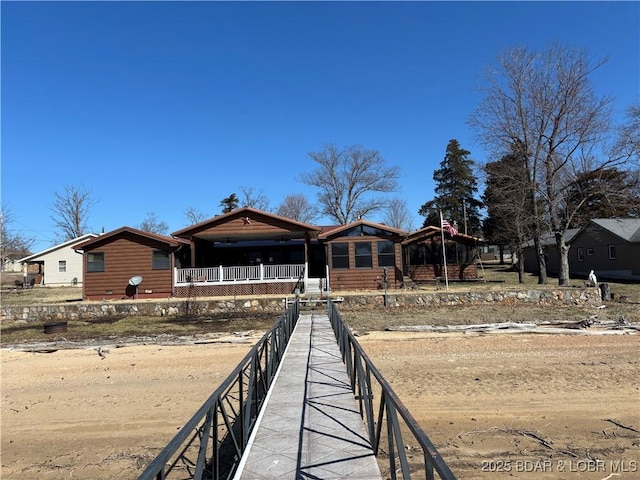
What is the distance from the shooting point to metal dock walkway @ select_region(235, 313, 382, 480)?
370 cm

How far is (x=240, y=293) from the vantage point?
2247 cm

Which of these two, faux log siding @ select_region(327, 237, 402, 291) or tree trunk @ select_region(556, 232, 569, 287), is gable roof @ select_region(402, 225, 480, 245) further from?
tree trunk @ select_region(556, 232, 569, 287)

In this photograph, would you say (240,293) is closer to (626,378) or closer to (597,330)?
(597,330)

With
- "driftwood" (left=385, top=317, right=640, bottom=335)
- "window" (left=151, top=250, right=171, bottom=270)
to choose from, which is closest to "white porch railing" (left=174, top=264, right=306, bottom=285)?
"window" (left=151, top=250, right=171, bottom=270)

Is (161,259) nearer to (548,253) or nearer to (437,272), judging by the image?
(437,272)

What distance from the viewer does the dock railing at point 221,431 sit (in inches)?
102

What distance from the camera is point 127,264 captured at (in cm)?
2278

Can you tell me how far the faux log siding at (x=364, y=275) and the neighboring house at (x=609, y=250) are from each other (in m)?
14.4

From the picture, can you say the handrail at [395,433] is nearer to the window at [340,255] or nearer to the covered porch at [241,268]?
the covered porch at [241,268]

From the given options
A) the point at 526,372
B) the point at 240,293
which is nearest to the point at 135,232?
the point at 240,293

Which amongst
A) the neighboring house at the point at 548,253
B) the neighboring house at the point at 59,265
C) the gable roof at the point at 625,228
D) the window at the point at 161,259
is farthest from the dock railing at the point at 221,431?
the neighboring house at the point at 59,265

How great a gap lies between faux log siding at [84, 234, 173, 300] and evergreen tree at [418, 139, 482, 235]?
1369 inches

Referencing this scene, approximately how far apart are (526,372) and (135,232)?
20317 millimetres

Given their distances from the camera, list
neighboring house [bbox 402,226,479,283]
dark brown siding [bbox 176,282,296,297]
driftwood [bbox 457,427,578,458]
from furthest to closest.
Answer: neighboring house [bbox 402,226,479,283]
dark brown siding [bbox 176,282,296,297]
driftwood [bbox 457,427,578,458]
